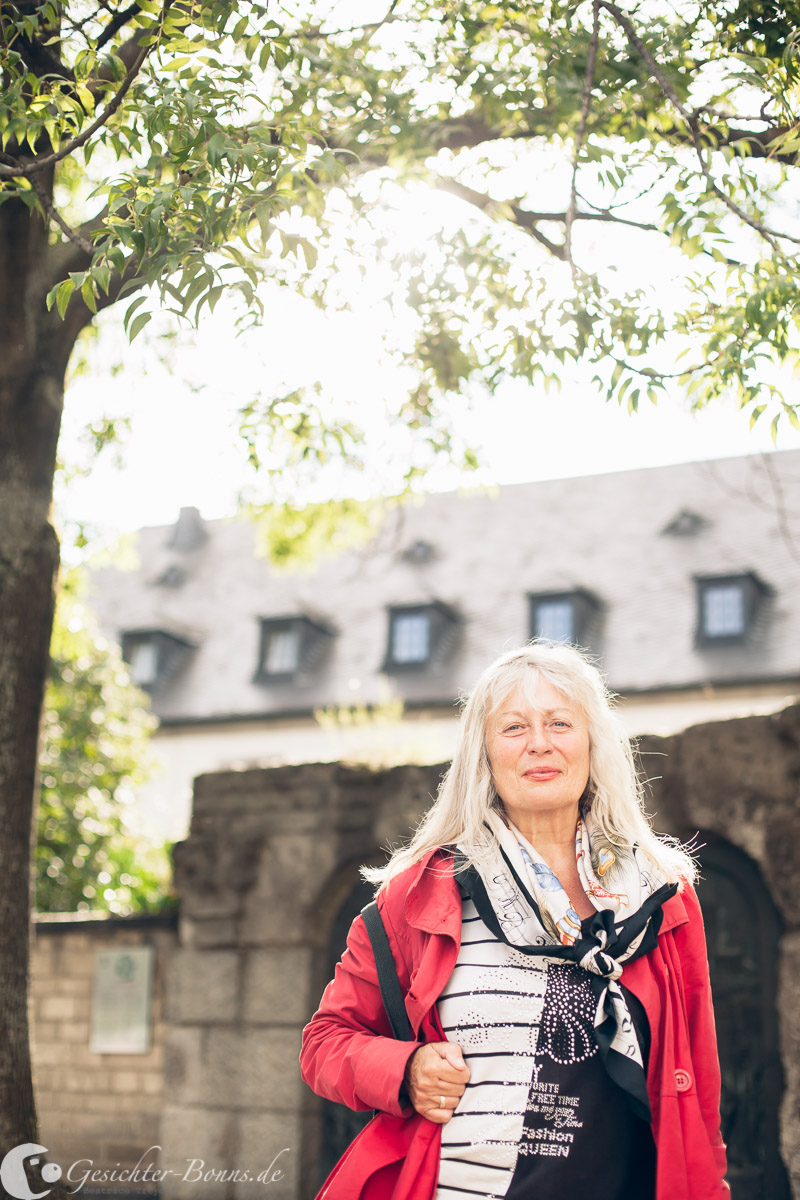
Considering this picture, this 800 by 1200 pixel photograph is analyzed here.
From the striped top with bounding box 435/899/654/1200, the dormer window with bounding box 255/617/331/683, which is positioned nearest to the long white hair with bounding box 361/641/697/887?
the striped top with bounding box 435/899/654/1200

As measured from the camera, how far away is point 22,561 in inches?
175

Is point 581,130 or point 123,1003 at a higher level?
point 581,130

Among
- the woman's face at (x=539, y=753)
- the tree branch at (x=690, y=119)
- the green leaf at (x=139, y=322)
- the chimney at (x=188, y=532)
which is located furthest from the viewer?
the chimney at (x=188, y=532)

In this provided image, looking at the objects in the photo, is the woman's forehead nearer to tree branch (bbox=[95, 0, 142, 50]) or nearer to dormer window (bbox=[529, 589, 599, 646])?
tree branch (bbox=[95, 0, 142, 50])

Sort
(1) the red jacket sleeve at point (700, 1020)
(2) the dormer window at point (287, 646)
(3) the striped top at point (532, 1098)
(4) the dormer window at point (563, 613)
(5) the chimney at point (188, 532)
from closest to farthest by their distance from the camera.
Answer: (3) the striped top at point (532, 1098), (1) the red jacket sleeve at point (700, 1020), (4) the dormer window at point (563, 613), (2) the dormer window at point (287, 646), (5) the chimney at point (188, 532)

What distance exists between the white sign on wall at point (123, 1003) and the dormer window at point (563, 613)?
13.8m

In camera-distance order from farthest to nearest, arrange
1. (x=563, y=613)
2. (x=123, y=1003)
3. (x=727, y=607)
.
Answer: (x=563, y=613) → (x=727, y=607) → (x=123, y=1003)

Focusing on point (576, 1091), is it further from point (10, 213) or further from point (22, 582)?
point (10, 213)

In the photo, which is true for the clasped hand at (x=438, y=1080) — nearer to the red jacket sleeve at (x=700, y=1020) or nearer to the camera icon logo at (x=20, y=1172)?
the red jacket sleeve at (x=700, y=1020)

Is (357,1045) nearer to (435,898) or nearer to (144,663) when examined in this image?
(435,898)

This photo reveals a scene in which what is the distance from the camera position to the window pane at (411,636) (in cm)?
2112

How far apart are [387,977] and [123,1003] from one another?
4575mm

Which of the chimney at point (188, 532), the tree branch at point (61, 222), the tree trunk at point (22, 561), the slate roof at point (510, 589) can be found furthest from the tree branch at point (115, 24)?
the chimney at point (188, 532)

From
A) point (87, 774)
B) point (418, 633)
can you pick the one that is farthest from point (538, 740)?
point (418, 633)
